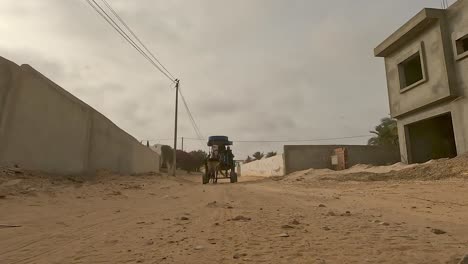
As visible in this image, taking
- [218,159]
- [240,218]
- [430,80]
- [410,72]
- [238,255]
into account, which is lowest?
[238,255]

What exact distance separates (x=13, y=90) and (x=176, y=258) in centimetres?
766

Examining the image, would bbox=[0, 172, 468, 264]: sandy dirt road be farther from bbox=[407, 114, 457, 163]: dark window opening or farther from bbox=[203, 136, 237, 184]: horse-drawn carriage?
bbox=[203, 136, 237, 184]: horse-drawn carriage

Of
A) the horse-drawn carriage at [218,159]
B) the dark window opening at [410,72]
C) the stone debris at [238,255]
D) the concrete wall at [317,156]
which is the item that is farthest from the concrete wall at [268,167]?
the stone debris at [238,255]

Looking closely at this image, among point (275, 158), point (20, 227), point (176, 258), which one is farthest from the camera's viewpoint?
point (275, 158)

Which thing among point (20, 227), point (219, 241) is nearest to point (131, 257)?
point (219, 241)

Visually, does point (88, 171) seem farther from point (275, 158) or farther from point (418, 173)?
point (275, 158)

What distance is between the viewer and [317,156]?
1139 inches

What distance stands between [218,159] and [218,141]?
123 cm

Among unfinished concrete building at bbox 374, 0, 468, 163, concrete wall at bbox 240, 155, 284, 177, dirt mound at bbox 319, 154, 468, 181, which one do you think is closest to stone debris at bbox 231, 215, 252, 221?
dirt mound at bbox 319, 154, 468, 181

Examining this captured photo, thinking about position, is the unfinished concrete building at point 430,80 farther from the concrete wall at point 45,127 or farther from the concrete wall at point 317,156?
the concrete wall at point 45,127

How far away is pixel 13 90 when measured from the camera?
873cm

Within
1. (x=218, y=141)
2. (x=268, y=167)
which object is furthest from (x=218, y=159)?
(x=268, y=167)

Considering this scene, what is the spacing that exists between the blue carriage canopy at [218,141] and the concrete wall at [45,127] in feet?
23.7

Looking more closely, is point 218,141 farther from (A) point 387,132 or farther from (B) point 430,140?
(A) point 387,132
